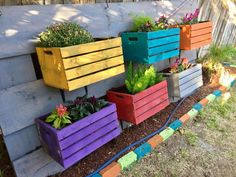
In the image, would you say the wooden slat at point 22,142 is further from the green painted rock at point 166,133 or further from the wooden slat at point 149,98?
the green painted rock at point 166,133

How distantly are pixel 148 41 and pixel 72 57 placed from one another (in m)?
1.12

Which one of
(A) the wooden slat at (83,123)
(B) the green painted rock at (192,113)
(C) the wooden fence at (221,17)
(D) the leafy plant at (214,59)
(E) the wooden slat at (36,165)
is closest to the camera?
(A) the wooden slat at (83,123)

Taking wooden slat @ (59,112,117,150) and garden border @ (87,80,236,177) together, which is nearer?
wooden slat @ (59,112,117,150)

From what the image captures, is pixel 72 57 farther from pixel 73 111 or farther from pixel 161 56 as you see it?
pixel 161 56

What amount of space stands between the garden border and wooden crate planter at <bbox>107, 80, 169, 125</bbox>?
13.5 inches

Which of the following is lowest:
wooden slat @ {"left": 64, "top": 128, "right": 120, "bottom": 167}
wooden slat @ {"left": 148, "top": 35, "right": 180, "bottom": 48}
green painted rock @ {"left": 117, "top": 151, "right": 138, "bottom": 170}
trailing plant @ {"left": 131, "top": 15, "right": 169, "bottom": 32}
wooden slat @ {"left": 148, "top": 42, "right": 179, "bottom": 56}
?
green painted rock @ {"left": 117, "top": 151, "right": 138, "bottom": 170}

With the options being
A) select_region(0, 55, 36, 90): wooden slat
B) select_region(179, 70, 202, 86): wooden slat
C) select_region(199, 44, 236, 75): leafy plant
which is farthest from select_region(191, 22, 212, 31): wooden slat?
select_region(0, 55, 36, 90): wooden slat

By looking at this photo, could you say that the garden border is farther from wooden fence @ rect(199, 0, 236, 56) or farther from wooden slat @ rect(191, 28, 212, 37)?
wooden fence @ rect(199, 0, 236, 56)

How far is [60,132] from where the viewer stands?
1953 mm

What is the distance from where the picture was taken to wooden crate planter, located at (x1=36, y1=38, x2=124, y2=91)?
189cm

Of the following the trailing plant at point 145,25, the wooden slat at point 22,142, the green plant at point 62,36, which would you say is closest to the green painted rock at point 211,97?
the trailing plant at point 145,25

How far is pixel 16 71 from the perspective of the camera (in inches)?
82.4

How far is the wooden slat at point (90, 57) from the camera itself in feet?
6.18

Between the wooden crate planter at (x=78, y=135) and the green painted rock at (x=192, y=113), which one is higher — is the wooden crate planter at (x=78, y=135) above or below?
above
